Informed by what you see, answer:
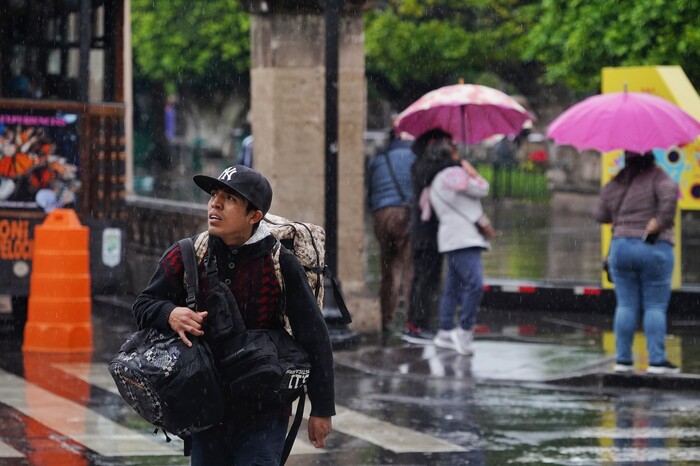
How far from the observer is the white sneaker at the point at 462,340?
500 inches

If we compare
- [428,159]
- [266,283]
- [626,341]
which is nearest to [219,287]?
[266,283]

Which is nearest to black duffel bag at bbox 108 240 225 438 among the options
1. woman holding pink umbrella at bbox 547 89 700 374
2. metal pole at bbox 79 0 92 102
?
woman holding pink umbrella at bbox 547 89 700 374

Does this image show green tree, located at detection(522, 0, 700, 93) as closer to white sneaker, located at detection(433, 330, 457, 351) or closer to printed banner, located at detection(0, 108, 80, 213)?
white sneaker, located at detection(433, 330, 457, 351)

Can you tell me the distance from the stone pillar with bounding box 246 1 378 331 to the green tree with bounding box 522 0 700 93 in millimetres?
12887

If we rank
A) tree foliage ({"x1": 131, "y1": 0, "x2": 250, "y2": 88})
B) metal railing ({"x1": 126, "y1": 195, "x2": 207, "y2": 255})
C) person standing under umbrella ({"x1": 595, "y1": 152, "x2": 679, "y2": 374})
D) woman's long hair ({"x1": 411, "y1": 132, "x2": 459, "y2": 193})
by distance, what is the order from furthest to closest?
tree foliage ({"x1": 131, "y1": 0, "x2": 250, "y2": 88}) → metal railing ({"x1": 126, "y1": 195, "x2": 207, "y2": 255}) → woman's long hair ({"x1": 411, "y1": 132, "x2": 459, "y2": 193}) → person standing under umbrella ({"x1": 595, "y1": 152, "x2": 679, "y2": 374})

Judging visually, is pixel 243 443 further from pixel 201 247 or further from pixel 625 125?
pixel 625 125

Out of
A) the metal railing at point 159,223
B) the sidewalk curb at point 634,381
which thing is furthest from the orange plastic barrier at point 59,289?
the metal railing at point 159,223

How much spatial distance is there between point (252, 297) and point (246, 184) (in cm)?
40

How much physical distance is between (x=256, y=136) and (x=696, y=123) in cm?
412

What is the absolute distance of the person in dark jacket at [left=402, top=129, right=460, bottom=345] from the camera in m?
13.5

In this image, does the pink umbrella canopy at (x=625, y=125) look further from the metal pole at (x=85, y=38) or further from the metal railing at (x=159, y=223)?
the metal railing at (x=159, y=223)

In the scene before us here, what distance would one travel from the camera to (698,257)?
23641 mm

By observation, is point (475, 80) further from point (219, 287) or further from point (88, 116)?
point (219, 287)

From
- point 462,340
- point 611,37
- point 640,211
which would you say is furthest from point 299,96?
point 611,37
